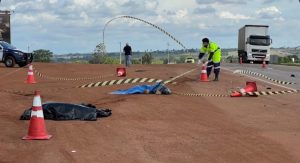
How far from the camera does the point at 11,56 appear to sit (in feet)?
123

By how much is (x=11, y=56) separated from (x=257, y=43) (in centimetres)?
2688

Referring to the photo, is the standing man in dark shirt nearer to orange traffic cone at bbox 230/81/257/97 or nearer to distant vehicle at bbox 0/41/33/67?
distant vehicle at bbox 0/41/33/67

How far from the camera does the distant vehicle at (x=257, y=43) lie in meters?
55.9

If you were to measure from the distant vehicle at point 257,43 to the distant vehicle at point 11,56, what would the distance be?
25.5 meters

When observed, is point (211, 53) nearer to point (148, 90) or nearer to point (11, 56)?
point (148, 90)

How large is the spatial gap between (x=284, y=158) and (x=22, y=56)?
30670 mm

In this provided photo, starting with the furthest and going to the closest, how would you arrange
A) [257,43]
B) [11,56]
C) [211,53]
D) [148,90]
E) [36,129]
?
[257,43]
[11,56]
[211,53]
[148,90]
[36,129]

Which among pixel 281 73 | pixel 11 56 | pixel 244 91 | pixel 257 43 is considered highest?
pixel 257 43

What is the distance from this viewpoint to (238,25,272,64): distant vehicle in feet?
183

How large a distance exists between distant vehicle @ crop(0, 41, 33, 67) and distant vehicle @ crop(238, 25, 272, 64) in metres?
25.5

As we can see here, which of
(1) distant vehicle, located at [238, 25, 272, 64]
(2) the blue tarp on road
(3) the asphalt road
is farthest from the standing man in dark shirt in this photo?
(2) the blue tarp on road

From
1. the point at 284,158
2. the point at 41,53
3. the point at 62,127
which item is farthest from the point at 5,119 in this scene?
the point at 41,53

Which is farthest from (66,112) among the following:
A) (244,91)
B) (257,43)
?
(257,43)

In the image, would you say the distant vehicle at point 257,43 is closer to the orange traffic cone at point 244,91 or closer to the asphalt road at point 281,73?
the asphalt road at point 281,73
